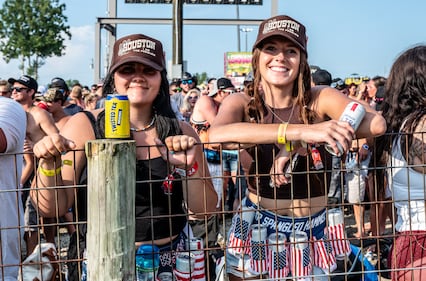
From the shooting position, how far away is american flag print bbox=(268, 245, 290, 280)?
2.50 metres

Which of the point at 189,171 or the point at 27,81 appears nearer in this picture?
the point at 189,171

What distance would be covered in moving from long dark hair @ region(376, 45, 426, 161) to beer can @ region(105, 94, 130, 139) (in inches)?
59.3

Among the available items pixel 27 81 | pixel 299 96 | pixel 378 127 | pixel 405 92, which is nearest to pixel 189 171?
pixel 299 96

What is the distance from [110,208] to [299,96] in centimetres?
131

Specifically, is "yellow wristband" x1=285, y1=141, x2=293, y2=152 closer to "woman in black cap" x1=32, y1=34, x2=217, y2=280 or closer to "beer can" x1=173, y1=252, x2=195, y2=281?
"woman in black cap" x1=32, y1=34, x2=217, y2=280

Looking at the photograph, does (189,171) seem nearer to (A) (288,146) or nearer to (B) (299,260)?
(A) (288,146)

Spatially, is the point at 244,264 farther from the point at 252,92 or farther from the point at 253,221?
the point at 252,92

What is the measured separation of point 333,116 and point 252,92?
0.47 meters

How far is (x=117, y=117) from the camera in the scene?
6.09 feet

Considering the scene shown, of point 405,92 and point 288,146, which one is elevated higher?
point 405,92

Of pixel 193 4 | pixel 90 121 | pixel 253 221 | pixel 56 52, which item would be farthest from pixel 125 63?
pixel 56 52

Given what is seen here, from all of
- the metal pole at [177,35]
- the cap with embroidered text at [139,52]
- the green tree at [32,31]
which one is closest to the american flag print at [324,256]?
the cap with embroidered text at [139,52]

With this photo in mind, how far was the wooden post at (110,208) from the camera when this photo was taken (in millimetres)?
1861

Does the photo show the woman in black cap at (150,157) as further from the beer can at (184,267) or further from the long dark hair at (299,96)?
the long dark hair at (299,96)
